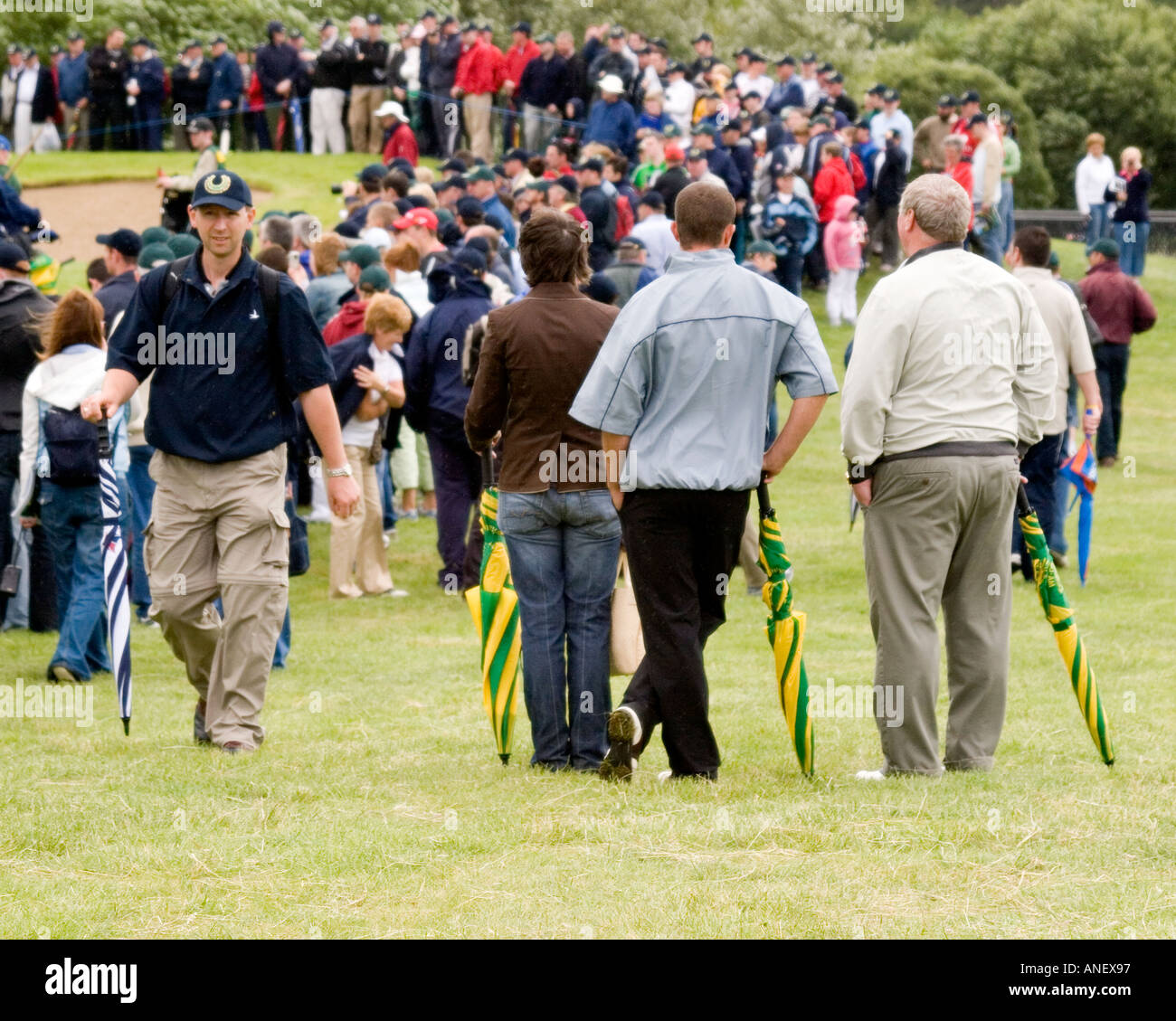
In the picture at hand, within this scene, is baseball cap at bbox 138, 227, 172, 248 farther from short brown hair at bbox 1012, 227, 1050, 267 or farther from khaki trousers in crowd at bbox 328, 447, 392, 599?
short brown hair at bbox 1012, 227, 1050, 267

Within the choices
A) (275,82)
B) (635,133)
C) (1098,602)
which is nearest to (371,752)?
(1098,602)

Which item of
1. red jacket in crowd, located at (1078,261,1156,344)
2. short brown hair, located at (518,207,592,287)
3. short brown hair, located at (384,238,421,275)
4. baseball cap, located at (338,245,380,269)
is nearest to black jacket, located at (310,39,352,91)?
red jacket in crowd, located at (1078,261,1156,344)

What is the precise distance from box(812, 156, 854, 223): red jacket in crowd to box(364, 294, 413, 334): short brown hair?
42.1 feet

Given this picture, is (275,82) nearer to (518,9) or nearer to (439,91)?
(439,91)

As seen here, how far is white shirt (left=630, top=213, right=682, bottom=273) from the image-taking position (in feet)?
58.7

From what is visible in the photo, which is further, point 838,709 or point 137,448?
point 137,448

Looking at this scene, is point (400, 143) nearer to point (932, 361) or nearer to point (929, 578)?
point (932, 361)

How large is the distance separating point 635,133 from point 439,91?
572 cm

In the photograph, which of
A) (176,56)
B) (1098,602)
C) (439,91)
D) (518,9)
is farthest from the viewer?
(518,9)

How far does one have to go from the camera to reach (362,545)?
12.6m

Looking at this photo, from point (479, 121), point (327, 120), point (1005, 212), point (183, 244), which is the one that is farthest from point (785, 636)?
point (327, 120)

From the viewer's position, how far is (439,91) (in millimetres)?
30344

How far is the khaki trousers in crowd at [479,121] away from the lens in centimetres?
2997

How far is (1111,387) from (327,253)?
26.3 ft
